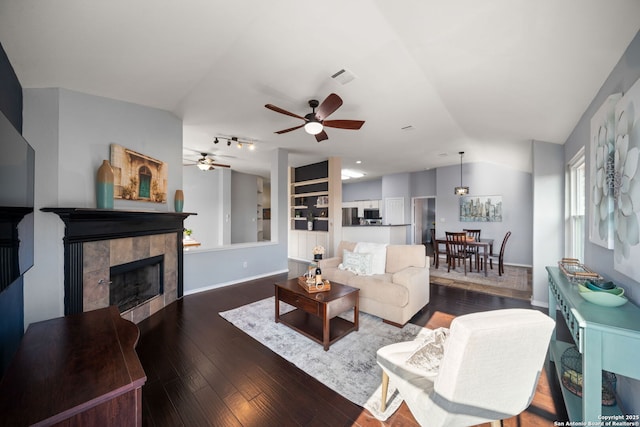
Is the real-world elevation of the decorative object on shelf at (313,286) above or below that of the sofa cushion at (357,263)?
below

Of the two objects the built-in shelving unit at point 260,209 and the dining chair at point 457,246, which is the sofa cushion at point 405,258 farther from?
the built-in shelving unit at point 260,209

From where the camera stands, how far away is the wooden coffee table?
240cm

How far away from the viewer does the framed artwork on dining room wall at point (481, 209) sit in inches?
263

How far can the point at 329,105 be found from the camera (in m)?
2.60

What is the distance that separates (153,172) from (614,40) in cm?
461

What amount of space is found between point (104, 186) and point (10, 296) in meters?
1.21

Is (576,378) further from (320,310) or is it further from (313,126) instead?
(313,126)

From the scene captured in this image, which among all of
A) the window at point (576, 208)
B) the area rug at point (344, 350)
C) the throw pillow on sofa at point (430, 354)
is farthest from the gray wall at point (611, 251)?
the area rug at point (344, 350)

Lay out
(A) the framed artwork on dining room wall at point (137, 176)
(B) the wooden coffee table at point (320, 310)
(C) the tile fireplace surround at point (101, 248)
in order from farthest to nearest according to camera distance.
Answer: (A) the framed artwork on dining room wall at point (137, 176) → (B) the wooden coffee table at point (320, 310) → (C) the tile fireplace surround at point (101, 248)

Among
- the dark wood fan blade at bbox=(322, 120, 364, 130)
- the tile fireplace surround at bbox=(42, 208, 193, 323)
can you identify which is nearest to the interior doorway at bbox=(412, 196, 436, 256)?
the dark wood fan blade at bbox=(322, 120, 364, 130)

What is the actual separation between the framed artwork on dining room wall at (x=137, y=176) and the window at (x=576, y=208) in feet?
17.9

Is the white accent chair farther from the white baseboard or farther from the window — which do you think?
the white baseboard

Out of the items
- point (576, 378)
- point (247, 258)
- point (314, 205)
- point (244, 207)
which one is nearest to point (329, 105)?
point (576, 378)

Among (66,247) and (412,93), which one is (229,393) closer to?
(66,247)
